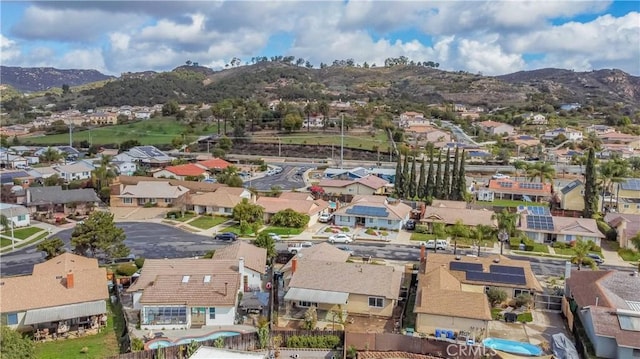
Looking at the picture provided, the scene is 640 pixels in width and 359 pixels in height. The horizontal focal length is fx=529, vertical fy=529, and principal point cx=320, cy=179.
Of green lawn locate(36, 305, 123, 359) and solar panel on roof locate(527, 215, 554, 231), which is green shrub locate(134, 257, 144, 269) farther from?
solar panel on roof locate(527, 215, 554, 231)

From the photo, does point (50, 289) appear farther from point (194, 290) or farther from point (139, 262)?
point (139, 262)

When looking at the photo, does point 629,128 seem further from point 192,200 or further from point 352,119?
point 192,200

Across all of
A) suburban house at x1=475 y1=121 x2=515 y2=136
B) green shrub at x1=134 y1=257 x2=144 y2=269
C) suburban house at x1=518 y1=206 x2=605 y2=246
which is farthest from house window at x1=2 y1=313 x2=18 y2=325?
suburban house at x1=475 y1=121 x2=515 y2=136

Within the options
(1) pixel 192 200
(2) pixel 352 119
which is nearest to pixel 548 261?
(1) pixel 192 200

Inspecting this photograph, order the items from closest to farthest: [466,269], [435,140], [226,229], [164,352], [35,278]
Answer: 1. [164,352]
2. [35,278]
3. [466,269]
4. [226,229]
5. [435,140]

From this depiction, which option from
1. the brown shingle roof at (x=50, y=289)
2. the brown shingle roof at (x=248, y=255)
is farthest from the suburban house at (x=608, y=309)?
the brown shingle roof at (x=50, y=289)

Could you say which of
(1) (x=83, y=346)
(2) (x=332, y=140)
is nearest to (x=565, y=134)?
(2) (x=332, y=140)
